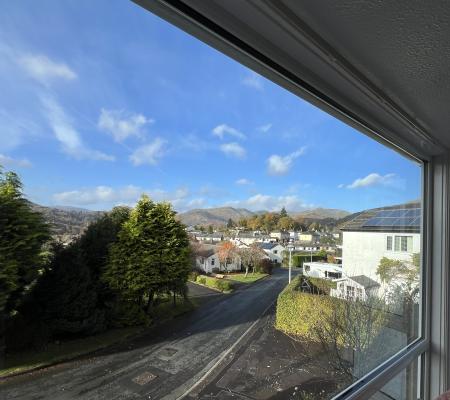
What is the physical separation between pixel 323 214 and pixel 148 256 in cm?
87

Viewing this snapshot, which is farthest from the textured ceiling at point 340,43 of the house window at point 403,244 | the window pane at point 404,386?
the window pane at point 404,386

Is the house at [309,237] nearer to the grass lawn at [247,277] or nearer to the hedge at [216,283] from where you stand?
the grass lawn at [247,277]

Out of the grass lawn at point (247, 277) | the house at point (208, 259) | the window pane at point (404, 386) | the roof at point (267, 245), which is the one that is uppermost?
the roof at point (267, 245)

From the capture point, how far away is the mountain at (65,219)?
2.10ft

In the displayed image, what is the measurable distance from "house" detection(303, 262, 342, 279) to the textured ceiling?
726mm

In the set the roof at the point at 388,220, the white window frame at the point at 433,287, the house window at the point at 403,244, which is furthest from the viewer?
the house window at the point at 403,244

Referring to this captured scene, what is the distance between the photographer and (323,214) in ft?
4.61

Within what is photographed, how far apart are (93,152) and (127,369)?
1.86ft

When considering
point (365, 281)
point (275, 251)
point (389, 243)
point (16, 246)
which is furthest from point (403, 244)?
point (16, 246)

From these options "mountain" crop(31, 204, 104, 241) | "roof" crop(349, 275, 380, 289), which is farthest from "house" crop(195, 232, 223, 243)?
"roof" crop(349, 275, 380, 289)

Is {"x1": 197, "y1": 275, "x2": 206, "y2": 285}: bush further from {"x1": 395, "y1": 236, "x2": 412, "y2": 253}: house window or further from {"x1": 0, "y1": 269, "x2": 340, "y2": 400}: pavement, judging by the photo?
{"x1": 395, "y1": 236, "x2": 412, "y2": 253}: house window

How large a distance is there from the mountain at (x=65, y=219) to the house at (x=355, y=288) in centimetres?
134

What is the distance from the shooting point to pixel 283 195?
1196 mm

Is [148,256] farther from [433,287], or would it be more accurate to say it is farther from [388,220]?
[433,287]
